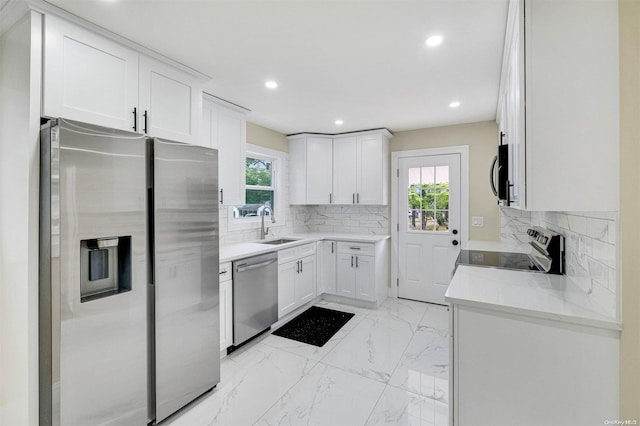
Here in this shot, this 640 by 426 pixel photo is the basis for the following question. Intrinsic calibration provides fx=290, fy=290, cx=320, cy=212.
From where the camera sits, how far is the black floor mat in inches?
122

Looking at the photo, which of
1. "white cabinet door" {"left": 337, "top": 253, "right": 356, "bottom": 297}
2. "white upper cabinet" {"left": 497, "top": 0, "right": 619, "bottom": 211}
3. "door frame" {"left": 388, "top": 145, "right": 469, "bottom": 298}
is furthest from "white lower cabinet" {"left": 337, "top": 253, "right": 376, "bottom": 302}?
"white upper cabinet" {"left": 497, "top": 0, "right": 619, "bottom": 211}

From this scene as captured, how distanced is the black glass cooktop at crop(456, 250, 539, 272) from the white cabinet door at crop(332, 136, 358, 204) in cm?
199

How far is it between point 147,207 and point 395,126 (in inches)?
130

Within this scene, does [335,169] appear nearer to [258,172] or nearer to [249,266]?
[258,172]

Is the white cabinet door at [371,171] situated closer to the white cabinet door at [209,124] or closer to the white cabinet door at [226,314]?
the white cabinet door at [209,124]

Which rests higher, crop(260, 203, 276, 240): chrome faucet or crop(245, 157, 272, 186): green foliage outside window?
crop(245, 157, 272, 186): green foliage outside window

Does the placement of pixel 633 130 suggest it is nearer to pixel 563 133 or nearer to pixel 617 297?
pixel 563 133

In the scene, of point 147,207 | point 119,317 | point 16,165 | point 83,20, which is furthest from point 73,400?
point 83,20

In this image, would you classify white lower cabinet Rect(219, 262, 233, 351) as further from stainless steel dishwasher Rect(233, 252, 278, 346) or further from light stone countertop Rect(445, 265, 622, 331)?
light stone countertop Rect(445, 265, 622, 331)

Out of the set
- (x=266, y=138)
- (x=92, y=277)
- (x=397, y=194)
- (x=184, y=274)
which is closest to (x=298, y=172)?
(x=266, y=138)

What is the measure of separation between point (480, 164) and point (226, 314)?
357 cm

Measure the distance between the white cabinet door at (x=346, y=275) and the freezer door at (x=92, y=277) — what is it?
8.91 ft

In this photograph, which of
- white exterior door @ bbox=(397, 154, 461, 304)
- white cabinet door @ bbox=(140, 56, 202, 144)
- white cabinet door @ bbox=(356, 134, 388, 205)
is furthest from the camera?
white cabinet door @ bbox=(356, 134, 388, 205)

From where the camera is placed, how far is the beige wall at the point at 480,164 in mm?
3791
